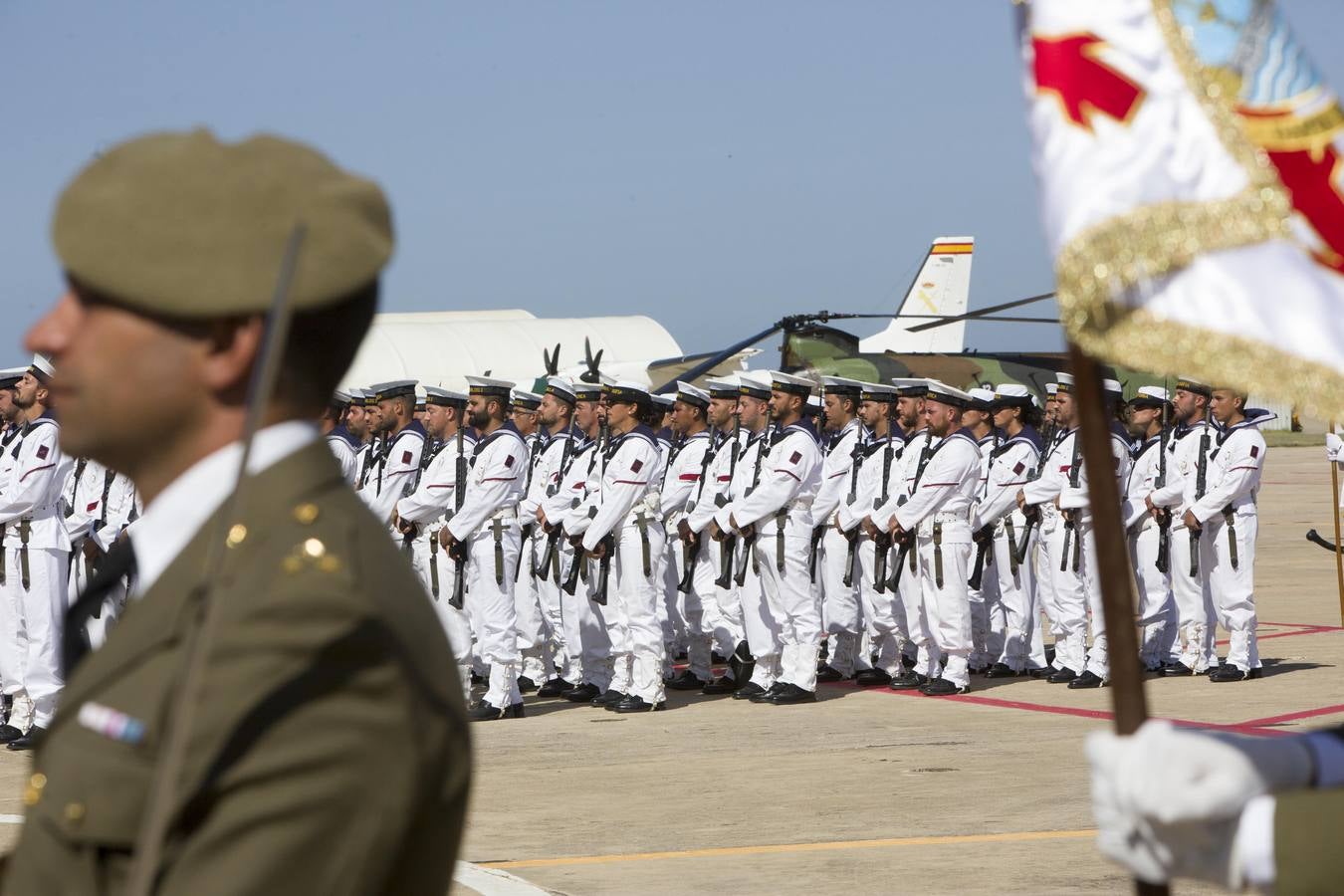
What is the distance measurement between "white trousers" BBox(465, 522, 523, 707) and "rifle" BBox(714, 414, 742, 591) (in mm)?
1605

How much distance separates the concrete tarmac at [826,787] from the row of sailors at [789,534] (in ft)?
1.62

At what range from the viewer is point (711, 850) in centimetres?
705

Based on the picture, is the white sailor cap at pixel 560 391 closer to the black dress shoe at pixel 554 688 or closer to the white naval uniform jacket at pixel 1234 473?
the black dress shoe at pixel 554 688

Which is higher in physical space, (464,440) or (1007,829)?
(464,440)

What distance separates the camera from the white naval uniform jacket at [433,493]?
1196 cm

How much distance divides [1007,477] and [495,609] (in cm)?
435

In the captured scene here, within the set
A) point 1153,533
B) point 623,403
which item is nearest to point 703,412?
point 623,403

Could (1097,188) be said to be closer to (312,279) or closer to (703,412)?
(312,279)

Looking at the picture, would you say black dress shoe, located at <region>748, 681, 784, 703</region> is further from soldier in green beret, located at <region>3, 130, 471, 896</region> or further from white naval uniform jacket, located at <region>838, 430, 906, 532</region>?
soldier in green beret, located at <region>3, 130, 471, 896</region>

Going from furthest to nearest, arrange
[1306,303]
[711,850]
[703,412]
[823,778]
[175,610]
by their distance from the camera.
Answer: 1. [703,412]
2. [823,778]
3. [711,850]
4. [1306,303]
5. [175,610]

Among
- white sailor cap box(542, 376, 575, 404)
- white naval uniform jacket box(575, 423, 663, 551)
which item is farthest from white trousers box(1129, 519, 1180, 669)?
white sailor cap box(542, 376, 575, 404)

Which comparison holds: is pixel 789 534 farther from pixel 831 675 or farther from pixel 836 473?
pixel 831 675

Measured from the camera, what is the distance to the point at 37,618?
10.8m

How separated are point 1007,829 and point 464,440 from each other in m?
6.41
